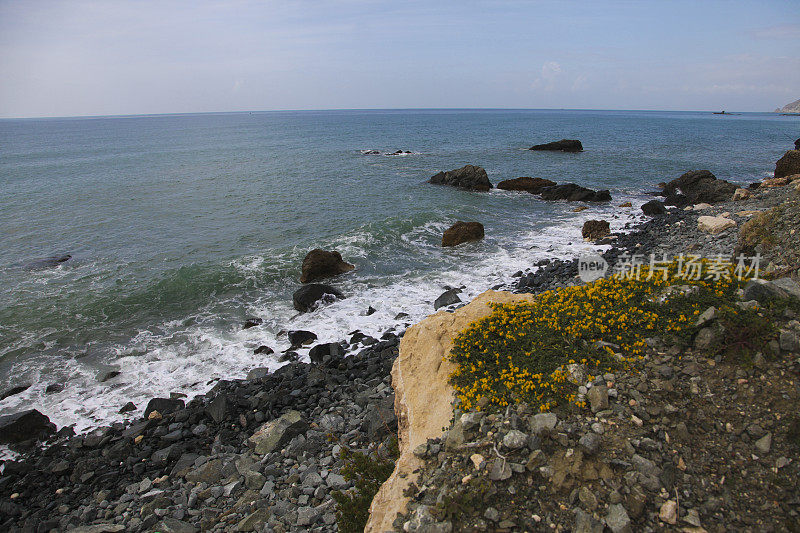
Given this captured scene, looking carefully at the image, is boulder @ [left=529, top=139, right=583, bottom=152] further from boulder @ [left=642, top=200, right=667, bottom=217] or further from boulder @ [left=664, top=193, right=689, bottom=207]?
boulder @ [left=642, top=200, right=667, bottom=217]

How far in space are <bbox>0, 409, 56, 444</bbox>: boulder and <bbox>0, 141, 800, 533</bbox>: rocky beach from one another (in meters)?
0.05

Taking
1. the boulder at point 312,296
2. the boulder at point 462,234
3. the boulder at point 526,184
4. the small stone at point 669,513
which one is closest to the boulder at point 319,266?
the boulder at point 312,296

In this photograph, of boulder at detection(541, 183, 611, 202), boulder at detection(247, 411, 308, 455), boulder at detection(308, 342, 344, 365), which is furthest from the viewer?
boulder at detection(541, 183, 611, 202)

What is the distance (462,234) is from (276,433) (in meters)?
17.9

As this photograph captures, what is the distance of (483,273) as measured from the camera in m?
21.2

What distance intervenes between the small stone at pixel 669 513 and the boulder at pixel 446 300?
1276 cm

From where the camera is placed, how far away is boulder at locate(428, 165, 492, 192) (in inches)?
1609

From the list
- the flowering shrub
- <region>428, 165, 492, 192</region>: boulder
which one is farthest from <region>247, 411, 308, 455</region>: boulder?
<region>428, 165, 492, 192</region>: boulder

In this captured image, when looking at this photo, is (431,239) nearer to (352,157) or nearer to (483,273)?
(483,273)

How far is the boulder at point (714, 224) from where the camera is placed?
2086 cm

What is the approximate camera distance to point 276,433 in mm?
10570

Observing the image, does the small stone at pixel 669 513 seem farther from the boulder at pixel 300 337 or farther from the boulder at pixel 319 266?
the boulder at pixel 319 266

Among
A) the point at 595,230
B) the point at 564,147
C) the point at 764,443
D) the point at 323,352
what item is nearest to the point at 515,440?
the point at 764,443

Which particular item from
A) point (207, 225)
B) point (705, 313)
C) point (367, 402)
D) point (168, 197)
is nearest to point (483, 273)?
point (367, 402)
